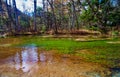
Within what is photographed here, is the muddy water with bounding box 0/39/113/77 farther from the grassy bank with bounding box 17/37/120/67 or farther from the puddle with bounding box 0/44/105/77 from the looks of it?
the grassy bank with bounding box 17/37/120/67

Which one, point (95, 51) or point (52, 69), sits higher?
point (95, 51)

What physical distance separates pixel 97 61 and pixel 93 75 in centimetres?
225

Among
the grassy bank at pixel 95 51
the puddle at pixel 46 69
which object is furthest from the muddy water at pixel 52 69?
the grassy bank at pixel 95 51

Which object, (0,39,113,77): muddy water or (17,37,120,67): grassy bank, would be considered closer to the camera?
(0,39,113,77): muddy water

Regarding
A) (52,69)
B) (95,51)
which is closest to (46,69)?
(52,69)

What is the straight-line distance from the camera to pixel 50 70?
23.1 ft

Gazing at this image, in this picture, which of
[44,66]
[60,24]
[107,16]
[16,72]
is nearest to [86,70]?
[44,66]

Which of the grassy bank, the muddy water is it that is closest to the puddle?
the muddy water

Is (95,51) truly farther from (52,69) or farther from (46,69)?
(46,69)

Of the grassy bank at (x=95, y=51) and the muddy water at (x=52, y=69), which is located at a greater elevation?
the grassy bank at (x=95, y=51)

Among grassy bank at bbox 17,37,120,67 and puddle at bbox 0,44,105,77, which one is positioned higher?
grassy bank at bbox 17,37,120,67

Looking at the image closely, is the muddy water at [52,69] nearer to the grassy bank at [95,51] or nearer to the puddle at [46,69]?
the puddle at [46,69]

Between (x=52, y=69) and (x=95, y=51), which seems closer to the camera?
(x=52, y=69)

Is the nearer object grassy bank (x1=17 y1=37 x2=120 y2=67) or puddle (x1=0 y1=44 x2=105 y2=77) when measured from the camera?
puddle (x1=0 y1=44 x2=105 y2=77)
